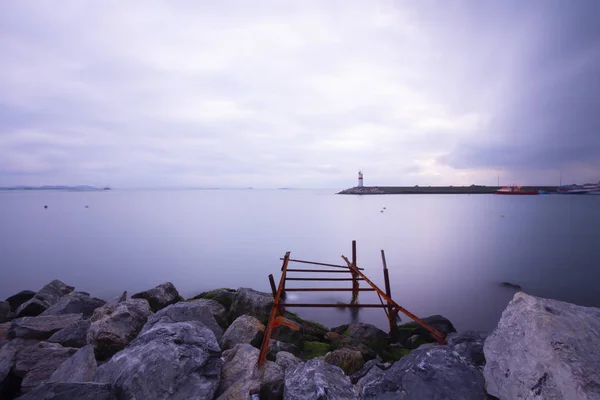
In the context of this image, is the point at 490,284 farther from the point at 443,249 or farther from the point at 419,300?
the point at 443,249

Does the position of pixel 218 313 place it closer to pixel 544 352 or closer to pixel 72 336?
pixel 72 336

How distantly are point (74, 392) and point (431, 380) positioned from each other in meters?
4.03

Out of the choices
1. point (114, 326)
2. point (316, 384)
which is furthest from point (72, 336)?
point (316, 384)

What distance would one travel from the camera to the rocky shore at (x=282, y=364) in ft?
10.0

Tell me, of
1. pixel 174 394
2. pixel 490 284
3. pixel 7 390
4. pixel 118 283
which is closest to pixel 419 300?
Result: pixel 490 284

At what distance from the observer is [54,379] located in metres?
4.58

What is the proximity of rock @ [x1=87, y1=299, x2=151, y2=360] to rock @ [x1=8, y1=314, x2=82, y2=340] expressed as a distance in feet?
3.48

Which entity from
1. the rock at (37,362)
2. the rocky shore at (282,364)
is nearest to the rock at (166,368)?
the rocky shore at (282,364)

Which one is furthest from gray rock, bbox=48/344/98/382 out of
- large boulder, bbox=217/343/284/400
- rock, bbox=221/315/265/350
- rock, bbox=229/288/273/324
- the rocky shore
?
rock, bbox=229/288/273/324

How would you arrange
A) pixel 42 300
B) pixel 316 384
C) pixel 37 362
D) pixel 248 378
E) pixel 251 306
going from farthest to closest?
pixel 42 300 → pixel 251 306 → pixel 37 362 → pixel 248 378 → pixel 316 384

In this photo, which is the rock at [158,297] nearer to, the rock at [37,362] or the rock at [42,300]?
the rock at [42,300]

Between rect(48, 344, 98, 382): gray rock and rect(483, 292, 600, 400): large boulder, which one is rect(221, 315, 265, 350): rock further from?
rect(483, 292, 600, 400): large boulder

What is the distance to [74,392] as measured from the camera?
10.9 feet

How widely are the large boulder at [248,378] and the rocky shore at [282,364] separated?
0.02 metres
